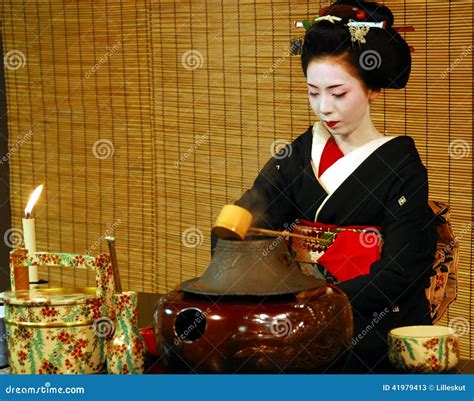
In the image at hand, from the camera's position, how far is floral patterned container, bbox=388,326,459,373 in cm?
206

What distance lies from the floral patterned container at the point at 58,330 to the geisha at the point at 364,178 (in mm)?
715

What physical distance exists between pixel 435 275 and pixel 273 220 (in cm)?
48

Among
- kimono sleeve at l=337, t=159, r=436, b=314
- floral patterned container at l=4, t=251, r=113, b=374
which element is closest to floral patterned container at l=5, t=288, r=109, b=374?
floral patterned container at l=4, t=251, r=113, b=374

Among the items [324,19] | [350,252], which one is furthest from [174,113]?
[350,252]

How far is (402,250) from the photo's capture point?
2670mm

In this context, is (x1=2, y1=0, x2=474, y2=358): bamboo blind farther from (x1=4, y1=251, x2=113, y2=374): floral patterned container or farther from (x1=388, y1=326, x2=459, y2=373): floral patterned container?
(x1=4, y1=251, x2=113, y2=374): floral patterned container

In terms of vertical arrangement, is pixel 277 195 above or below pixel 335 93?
below

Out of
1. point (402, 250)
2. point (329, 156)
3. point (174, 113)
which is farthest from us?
point (174, 113)

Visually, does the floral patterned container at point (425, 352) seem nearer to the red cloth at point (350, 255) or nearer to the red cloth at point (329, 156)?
the red cloth at point (350, 255)

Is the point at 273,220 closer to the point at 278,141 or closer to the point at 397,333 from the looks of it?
the point at 397,333

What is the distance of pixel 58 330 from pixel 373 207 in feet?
3.51

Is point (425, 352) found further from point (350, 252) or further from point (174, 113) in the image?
point (174, 113)

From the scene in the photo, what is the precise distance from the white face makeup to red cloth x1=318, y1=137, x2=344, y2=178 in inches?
4.6

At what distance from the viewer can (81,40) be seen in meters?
5.01
